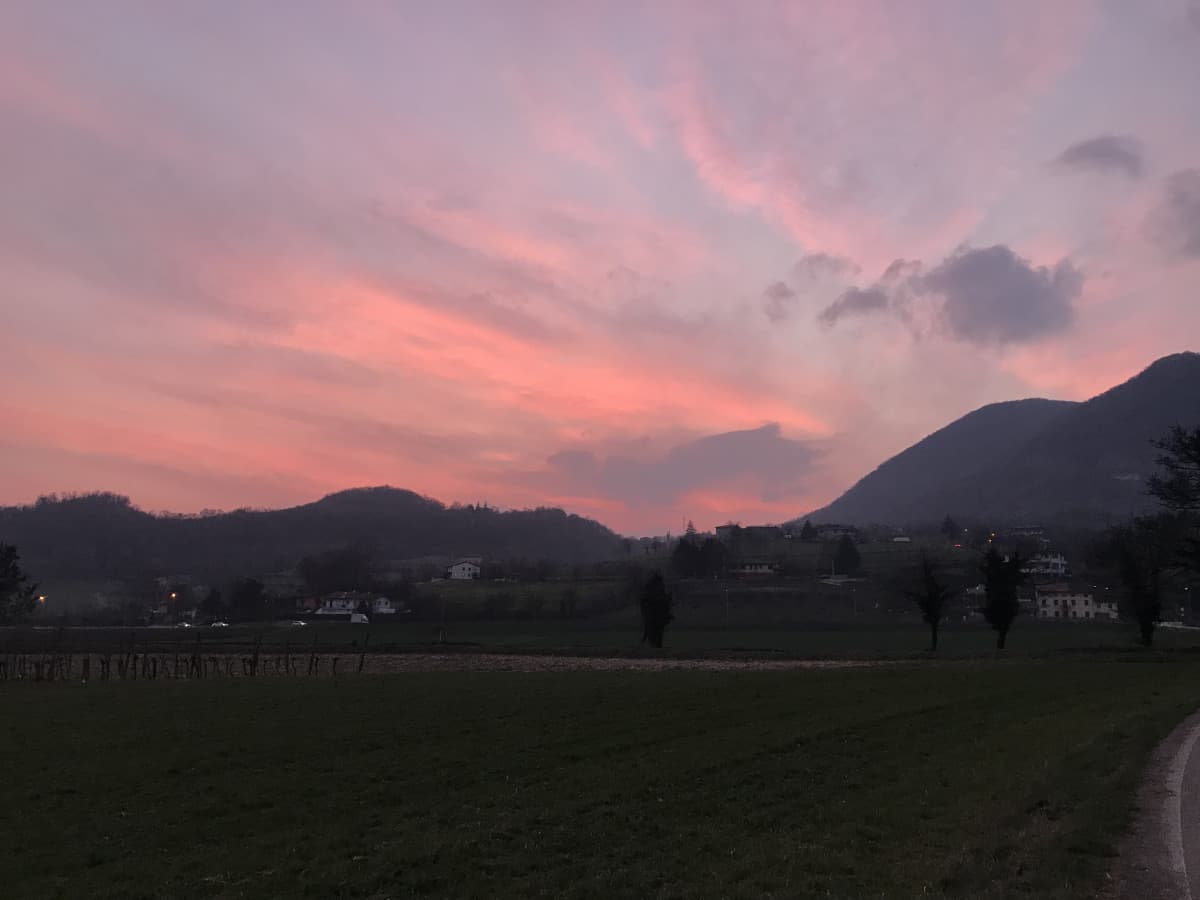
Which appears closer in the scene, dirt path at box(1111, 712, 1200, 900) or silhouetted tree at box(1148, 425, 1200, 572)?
dirt path at box(1111, 712, 1200, 900)

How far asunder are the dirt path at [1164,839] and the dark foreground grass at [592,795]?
339mm

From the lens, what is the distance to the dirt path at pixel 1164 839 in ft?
32.2

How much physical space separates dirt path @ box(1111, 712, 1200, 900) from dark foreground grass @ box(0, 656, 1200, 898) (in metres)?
0.34

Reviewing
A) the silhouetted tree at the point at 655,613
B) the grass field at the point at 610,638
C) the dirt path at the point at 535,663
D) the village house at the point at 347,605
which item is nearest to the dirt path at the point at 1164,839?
the dirt path at the point at 535,663

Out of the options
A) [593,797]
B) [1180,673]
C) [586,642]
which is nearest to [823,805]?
[593,797]

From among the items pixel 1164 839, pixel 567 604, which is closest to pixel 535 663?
pixel 1164 839

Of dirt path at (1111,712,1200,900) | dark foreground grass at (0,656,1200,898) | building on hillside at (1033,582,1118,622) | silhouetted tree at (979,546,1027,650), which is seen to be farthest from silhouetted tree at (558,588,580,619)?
dirt path at (1111,712,1200,900)

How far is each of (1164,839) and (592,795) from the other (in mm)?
9826

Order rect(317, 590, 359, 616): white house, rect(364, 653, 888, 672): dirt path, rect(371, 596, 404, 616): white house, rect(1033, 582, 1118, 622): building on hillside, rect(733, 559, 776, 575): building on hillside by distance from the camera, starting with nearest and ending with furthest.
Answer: rect(364, 653, 888, 672): dirt path → rect(1033, 582, 1118, 622): building on hillside → rect(317, 590, 359, 616): white house → rect(371, 596, 404, 616): white house → rect(733, 559, 776, 575): building on hillside

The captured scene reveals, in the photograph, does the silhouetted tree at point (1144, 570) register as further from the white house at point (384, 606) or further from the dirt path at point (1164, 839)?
the white house at point (384, 606)

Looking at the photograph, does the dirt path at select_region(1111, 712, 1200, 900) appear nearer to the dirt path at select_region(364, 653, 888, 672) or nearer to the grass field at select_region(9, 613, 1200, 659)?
the dirt path at select_region(364, 653, 888, 672)

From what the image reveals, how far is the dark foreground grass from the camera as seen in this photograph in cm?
1207

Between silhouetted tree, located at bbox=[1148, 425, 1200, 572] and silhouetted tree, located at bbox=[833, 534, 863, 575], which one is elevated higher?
silhouetted tree, located at bbox=[1148, 425, 1200, 572]

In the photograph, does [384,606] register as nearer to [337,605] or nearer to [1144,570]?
[337,605]
